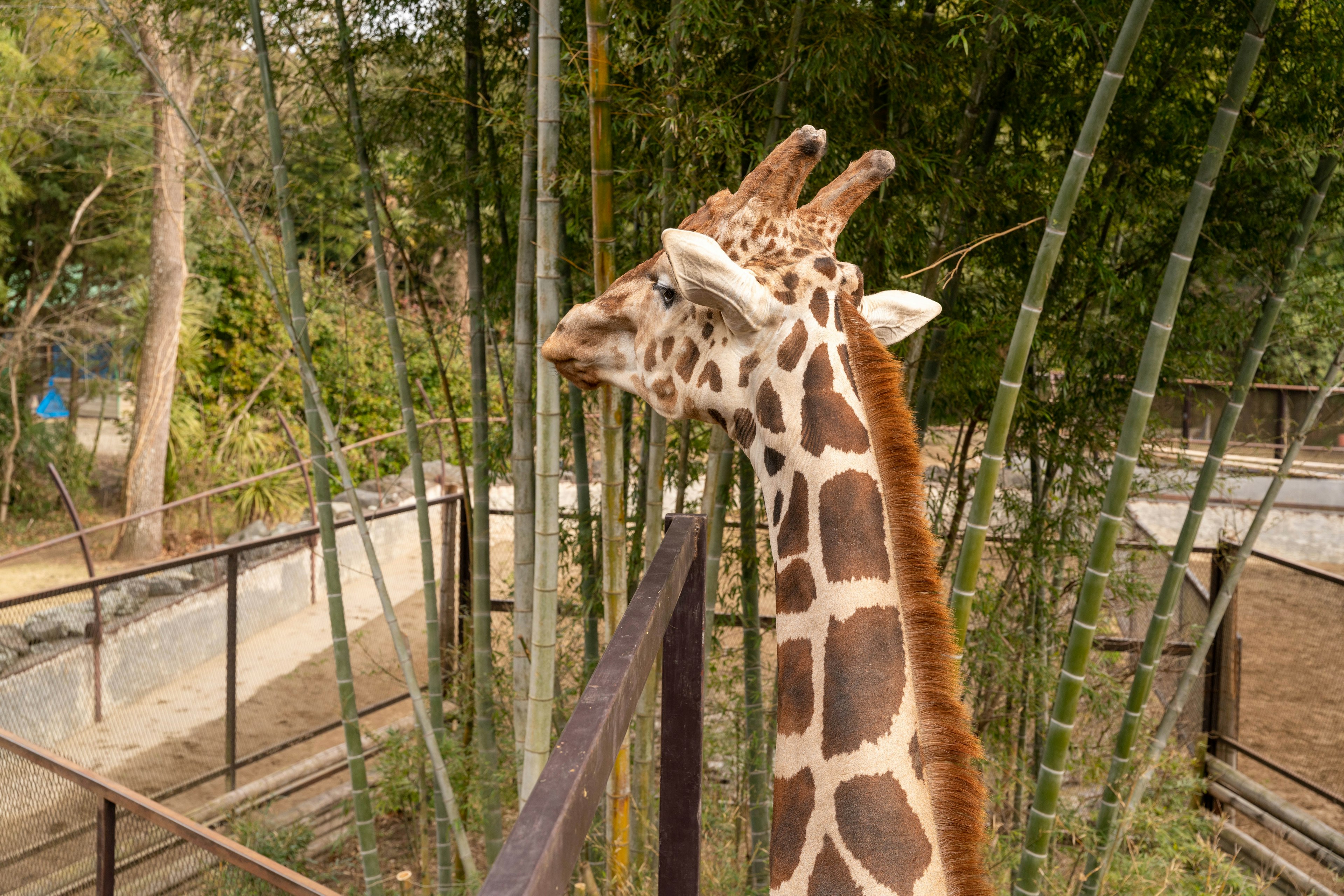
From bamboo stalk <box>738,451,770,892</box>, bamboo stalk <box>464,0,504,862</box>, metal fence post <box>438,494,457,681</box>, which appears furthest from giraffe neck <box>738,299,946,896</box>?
metal fence post <box>438,494,457,681</box>

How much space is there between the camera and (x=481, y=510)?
11.8 feet

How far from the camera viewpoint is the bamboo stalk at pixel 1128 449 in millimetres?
2254

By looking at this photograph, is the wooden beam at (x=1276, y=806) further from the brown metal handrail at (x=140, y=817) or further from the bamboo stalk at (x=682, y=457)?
the brown metal handrail at (x=140, y=817)

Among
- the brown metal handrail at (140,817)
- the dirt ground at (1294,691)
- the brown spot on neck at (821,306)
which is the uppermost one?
the brown spot on neck at (821,306)

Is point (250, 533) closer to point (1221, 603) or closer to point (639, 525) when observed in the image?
point (639, 525)

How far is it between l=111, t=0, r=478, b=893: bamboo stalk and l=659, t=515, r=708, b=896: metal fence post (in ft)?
5.81

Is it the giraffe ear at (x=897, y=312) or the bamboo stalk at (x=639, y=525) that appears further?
the bamboo stalk at (x=639, y=525)

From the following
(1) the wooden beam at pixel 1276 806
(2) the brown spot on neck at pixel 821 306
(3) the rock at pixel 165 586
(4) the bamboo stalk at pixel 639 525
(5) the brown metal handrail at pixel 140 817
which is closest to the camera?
(2) the brown spot on neck at pixel 821 306

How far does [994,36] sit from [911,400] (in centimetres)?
122

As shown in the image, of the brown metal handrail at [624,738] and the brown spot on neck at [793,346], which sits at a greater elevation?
the brown spot on neck at [793,346]

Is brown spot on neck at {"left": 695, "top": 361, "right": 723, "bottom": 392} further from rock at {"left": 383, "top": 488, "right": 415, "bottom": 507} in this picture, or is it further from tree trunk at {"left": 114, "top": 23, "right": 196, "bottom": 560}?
tree trunk at {"left": 114, "top": 23, "right": 196, "bottom": 560}

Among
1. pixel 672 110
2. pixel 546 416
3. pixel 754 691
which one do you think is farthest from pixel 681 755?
pixel 754 691

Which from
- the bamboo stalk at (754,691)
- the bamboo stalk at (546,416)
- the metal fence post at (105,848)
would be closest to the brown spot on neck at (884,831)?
the bamboo stalk at (546,416)

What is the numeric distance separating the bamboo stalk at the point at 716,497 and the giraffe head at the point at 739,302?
3.53ft
